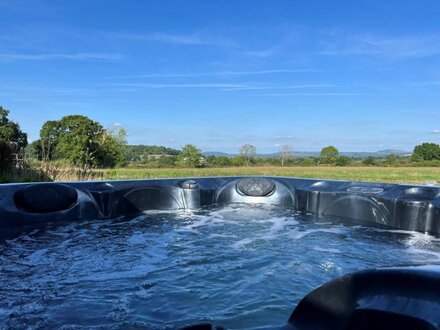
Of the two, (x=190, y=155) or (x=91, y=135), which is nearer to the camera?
(x=190, y=155)

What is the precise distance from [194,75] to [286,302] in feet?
46.7

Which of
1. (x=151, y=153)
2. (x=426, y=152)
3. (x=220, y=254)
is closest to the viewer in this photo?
(x=220, y=254)

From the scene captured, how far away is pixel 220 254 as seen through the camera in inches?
102

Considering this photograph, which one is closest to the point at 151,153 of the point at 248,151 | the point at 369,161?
the point at 248,151

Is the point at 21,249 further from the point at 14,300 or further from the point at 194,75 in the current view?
the point at 194,75

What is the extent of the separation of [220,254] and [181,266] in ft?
1.22

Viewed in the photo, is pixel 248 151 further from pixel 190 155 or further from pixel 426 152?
pixel 426 152

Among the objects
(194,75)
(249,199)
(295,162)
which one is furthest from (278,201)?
(295,162)

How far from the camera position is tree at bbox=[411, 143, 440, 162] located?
24.8m

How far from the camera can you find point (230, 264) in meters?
2.35

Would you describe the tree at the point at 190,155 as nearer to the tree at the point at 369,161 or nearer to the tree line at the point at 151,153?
the tree line at the point at 151,153

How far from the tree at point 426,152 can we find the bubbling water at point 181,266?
2447 cm

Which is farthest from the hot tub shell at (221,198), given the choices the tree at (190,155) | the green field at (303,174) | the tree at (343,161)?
the tree at (343,161)

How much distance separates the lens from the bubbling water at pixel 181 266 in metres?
1.60
